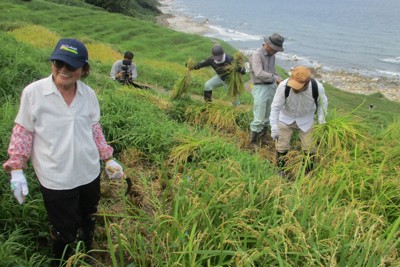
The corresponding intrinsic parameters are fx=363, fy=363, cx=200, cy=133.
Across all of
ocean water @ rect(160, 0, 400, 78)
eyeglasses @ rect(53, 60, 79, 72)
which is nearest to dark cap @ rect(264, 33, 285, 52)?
eyeglasses @ rect(53, 60, 79, 72)

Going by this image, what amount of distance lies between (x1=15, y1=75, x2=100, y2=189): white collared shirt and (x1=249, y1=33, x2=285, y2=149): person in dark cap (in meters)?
3.28

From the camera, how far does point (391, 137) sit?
177 inches

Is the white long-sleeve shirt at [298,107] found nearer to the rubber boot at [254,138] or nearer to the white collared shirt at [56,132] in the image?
the rubber boot at [254,138]

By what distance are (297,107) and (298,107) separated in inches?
0.4

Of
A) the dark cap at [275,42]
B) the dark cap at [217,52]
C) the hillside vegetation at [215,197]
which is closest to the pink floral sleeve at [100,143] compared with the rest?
the hillside vegetation at [215,197]

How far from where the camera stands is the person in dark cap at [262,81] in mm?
5094

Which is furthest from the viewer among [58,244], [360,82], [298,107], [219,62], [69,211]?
[360,82]

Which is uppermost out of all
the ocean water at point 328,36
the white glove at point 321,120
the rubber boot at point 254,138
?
the white glove at point 321,120

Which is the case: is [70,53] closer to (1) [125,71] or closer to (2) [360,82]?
(1) [125,71]

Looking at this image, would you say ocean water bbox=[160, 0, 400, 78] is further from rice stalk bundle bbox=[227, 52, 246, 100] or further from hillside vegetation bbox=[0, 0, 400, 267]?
hillside vegetation bbox=[0, 0, 400, 267]

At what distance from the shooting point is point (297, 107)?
4.25m

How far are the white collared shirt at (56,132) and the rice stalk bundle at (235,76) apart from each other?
398 cm

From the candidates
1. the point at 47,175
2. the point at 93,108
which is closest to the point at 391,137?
the point at 93,108

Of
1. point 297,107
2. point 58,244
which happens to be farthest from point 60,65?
point 297,107
